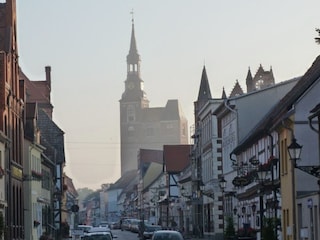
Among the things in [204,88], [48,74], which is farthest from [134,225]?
[48,74]

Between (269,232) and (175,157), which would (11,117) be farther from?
(175,157)

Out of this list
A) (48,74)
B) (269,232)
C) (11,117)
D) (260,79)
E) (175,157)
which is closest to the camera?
(269,232)

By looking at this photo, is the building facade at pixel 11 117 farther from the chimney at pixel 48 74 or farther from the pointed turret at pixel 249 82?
the chimney at pixel 48 74

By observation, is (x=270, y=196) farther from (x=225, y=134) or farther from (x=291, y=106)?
(x=225, y=134)

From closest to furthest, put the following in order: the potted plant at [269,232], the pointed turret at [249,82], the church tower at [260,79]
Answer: the potted plant at [269,232], the church tower at [260,79], the pointed turret at [249,82]

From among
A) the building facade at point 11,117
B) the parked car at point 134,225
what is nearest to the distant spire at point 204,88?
the parked car at point 134,225

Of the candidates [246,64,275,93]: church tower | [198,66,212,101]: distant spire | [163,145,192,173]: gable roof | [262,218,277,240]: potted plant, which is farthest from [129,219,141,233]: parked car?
[262,218,277,240]: potted plant

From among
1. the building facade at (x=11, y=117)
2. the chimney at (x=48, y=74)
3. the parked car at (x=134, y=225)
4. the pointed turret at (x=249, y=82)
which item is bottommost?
the parked car at (x=134, y=225)

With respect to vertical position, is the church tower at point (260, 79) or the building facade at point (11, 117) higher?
the church tower at point (260, 79)

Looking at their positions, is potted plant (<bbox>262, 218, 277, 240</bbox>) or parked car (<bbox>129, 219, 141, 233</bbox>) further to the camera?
parked car (<bbox>129, 219, 141, 233</bbox>)

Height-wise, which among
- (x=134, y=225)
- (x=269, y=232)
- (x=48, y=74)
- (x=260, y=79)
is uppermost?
(x=48, y=74)

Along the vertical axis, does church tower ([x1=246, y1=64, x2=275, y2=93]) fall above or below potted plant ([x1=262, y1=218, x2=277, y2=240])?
above

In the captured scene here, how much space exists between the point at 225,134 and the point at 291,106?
33764mm

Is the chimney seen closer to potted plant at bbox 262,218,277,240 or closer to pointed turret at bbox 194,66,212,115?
pointed turret at bbox 194,66,212,115
